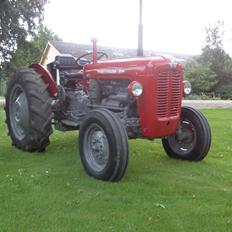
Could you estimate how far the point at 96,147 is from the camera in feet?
22.2

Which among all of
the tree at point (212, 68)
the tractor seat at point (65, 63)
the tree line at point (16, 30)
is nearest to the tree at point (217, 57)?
the tree at point (212, 68)

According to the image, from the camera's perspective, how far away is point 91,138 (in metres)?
6.90

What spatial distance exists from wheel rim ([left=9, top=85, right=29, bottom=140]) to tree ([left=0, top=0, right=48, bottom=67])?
20362 millimetres

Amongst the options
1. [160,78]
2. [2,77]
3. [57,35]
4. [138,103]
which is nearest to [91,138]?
[138,103]

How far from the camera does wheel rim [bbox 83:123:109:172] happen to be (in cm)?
666

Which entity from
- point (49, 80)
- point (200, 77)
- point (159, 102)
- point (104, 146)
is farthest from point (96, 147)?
point (200, 77)

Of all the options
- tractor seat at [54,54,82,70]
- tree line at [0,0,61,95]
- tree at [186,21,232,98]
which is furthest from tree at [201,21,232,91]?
tractor seat at [54,54,82,70]

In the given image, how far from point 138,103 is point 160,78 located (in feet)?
1.46

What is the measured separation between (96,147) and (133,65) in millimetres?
1206

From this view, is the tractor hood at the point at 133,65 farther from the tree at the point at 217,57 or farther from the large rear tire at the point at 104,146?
A: the tree at the point at 217,57

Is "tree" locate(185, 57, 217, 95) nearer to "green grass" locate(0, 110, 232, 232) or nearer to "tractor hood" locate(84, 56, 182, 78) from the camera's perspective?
"green grass" locate(0, 110, 232, 232)

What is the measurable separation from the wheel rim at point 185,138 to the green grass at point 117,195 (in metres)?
0.22

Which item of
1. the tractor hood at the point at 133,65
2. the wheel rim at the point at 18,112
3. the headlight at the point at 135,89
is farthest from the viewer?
the wheel rim at the point at 18,112

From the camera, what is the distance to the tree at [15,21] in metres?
28.7
